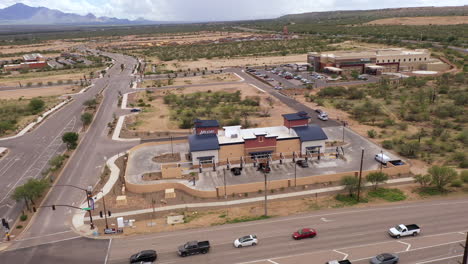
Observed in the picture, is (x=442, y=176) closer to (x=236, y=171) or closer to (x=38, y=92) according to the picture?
(x=236, y=171)

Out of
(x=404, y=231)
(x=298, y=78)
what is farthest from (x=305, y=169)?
(x=298, y=78)

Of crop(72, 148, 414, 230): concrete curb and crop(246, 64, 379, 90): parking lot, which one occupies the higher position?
crop(246, 64, 379, 90): parking lot

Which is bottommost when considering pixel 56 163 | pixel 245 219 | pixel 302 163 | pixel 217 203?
pixel 217 203

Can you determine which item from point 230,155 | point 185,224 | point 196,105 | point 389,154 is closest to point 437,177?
point 389,154

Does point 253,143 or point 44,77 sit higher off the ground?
point 44,77

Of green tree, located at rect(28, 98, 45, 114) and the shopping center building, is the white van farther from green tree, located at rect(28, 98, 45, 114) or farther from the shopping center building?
green tree, located at rect(28, 98, 45, 114)


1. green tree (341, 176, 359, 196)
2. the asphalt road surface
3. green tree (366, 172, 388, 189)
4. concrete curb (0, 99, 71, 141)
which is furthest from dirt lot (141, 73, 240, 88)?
the asphalt road surface

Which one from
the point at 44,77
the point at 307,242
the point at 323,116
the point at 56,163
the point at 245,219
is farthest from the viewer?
the point at 44,77
